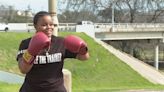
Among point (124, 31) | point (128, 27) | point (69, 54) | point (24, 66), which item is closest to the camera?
point (24, 66)

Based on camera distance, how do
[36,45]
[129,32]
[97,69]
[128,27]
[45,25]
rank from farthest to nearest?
[129,32]
[128,27]
[97,69]
[45,25]
[36,45]

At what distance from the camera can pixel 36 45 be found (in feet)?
14.8

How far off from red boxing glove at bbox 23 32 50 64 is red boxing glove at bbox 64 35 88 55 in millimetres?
428

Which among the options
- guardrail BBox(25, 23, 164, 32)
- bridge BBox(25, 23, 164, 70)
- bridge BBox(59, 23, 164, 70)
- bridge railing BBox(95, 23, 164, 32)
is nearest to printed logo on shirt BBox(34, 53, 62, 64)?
bridge BBox(25, 23, 164, 70)

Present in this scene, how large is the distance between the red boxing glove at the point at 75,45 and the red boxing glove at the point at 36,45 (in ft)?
1.41

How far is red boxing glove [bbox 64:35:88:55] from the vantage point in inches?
195

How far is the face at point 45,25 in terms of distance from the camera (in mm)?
4879

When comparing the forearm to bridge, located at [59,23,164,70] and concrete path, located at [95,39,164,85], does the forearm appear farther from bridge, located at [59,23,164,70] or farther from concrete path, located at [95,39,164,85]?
bridge, located at [59,23,164,70]

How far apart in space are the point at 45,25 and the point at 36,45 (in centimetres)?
43

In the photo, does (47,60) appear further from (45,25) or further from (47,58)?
(45,25)

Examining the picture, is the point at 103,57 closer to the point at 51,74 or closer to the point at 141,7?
the point at 51,74

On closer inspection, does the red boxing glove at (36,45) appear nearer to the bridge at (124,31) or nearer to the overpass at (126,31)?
the bridge at (124,31)

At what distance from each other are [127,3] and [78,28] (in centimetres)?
2740

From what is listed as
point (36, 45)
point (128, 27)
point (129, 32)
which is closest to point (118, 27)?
point (128, 27)
